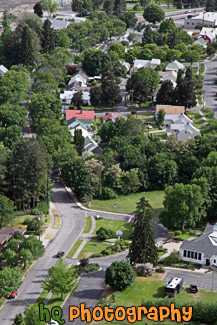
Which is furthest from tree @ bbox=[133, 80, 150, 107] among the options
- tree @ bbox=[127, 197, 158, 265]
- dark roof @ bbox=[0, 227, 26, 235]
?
tree @ bbox=[127, 197, 158, 265]

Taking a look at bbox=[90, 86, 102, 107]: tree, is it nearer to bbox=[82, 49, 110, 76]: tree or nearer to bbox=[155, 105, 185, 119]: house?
bbox=[155, 105, 185, 119]: house

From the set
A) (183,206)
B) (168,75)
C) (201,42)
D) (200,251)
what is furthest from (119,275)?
(201,42)

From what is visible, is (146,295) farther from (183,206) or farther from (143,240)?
(183,206)

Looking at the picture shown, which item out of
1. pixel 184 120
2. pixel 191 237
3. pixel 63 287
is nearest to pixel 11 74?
pixel 184 120

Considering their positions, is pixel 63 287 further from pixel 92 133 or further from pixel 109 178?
pixel 92 133

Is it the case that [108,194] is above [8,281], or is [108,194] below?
above

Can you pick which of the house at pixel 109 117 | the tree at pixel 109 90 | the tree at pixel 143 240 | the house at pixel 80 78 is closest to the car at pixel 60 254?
the tree at pixel 143 240
